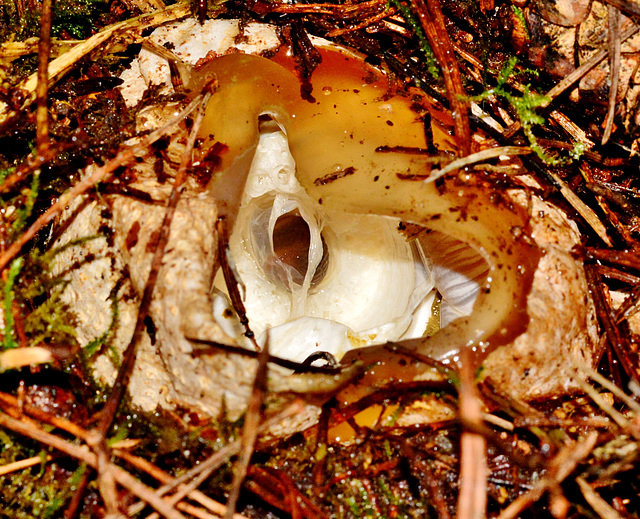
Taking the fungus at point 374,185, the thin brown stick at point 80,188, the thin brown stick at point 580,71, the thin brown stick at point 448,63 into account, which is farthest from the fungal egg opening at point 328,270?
the thin brown stick at point 580,71

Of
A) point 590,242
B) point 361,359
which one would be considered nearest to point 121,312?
point 361,359

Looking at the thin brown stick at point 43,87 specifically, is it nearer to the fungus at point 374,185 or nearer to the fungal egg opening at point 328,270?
the fungus at point 374,185

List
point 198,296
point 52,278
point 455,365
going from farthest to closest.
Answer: point 52,278 → point 455,365 → point 198,296

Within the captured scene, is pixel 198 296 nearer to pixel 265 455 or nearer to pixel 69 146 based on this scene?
pixel 265 455

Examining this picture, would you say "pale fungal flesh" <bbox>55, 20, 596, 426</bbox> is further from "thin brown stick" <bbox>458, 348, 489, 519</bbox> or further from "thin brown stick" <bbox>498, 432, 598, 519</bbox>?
"thin brown stick" <bbox>498, 432, 598, 519</bbox>

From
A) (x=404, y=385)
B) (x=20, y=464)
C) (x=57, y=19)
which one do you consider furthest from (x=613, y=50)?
(x=20, y=464)

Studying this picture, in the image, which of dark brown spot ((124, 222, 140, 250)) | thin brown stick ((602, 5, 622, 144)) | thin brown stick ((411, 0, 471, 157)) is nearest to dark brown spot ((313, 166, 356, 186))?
thin brown stick ((411, 0, 471, 157))

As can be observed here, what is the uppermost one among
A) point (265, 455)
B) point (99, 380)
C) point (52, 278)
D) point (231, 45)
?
point (231, 45)
